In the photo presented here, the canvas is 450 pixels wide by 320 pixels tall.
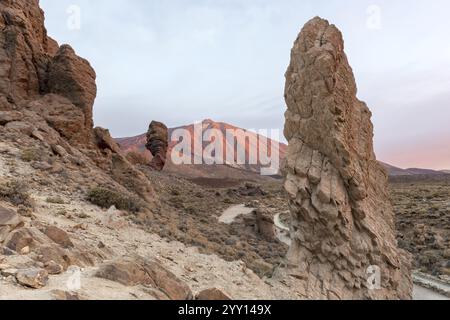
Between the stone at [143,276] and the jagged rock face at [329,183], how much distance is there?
524 centimetres

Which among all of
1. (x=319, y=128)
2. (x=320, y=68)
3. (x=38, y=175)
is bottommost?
(x=38, y=175)

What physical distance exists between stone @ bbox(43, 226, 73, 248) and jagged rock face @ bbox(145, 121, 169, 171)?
51.9 metres

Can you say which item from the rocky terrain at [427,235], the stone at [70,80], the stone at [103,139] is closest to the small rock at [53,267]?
the rocky terrain at [427,235]

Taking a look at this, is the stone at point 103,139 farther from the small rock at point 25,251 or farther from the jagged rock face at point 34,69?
the small rock at point 25,251

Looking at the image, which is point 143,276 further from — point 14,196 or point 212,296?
point 14,196

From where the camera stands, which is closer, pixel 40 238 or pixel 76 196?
pixel 40 238

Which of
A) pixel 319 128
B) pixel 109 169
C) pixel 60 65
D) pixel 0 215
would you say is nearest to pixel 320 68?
pixel 319 128

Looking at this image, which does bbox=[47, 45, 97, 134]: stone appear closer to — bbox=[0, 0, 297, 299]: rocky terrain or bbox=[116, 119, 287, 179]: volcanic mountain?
bbox=[0, 0, 297, 299]: rocky terrain

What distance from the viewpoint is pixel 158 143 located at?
2429 inches

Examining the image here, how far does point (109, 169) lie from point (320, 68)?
17.0 metres

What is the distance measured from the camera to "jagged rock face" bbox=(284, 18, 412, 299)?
11484mm

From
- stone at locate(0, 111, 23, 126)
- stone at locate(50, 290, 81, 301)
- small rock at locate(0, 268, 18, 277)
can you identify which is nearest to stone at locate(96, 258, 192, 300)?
stone at locate(50, 290, 81, 301)
